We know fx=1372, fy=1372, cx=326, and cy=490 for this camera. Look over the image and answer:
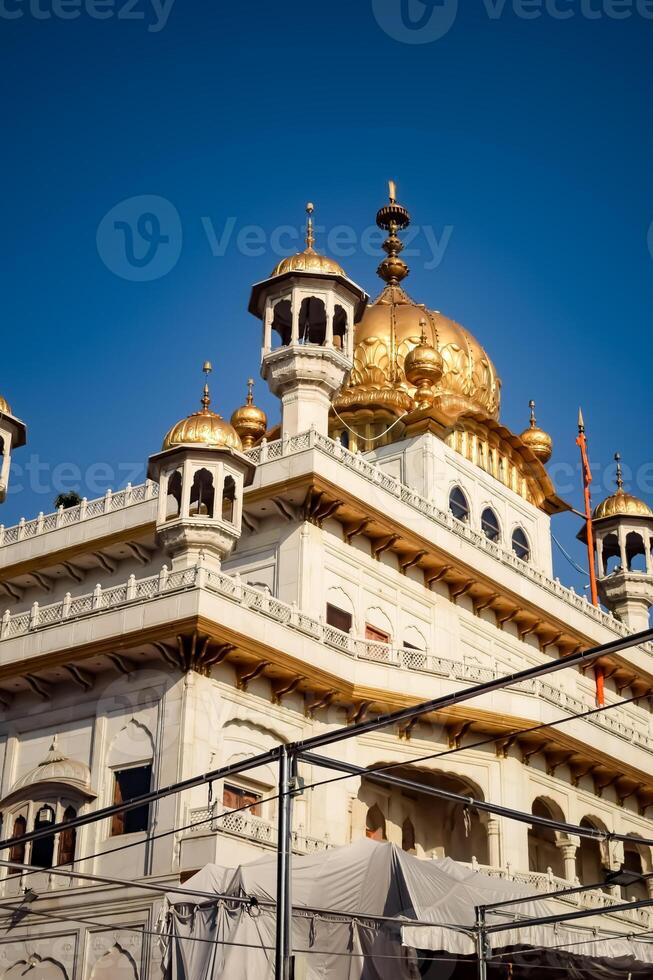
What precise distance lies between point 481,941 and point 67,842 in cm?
924

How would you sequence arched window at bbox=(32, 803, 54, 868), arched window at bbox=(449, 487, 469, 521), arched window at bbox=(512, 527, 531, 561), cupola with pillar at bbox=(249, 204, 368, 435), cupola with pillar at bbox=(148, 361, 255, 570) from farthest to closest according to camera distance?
1. arched window at bbox=(512, 527, 531, 561)
2. arched window at bbox=(449, 487, 469, 521)
3. cupola with pillar at bbox=(249, 204, 368, 435)
4. cupola with pillar at bbox=(148, 361, 255, 570)
5. arched window at bbox=(32, 803, 54, 868)

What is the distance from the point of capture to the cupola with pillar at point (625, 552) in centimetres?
4178

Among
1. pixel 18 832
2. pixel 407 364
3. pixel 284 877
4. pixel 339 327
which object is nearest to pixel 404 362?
pixel 407 364

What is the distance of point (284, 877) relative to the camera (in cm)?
1283

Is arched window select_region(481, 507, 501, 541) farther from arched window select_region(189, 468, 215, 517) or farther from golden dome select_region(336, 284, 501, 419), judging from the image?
arched window select_region(189, 468, 215, 517)

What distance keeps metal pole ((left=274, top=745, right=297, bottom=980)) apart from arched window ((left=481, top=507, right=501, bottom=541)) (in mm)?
25430

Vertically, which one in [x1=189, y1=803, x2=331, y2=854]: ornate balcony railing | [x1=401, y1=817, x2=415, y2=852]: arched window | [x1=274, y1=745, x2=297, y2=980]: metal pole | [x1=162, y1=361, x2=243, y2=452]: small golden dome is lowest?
[x1=274, y1=745, x2=297, y2=980]: metal pole

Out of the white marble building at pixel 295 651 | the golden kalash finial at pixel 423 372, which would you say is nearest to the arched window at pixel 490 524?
the white marble building at pixel 295 651

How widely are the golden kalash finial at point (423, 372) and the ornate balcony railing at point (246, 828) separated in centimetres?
1581

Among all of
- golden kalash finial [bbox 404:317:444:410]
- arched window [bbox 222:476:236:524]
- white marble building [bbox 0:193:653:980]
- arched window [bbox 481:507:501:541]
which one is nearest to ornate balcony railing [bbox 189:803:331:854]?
white marble building [bbox 0:193:653:980]

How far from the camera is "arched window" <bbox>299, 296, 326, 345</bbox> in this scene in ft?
110

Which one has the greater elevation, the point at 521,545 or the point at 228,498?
the point at 521,545

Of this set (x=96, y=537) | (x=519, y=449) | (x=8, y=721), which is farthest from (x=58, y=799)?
(x=519, y=449)

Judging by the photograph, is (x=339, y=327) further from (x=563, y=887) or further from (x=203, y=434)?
(x=563, y=887)
